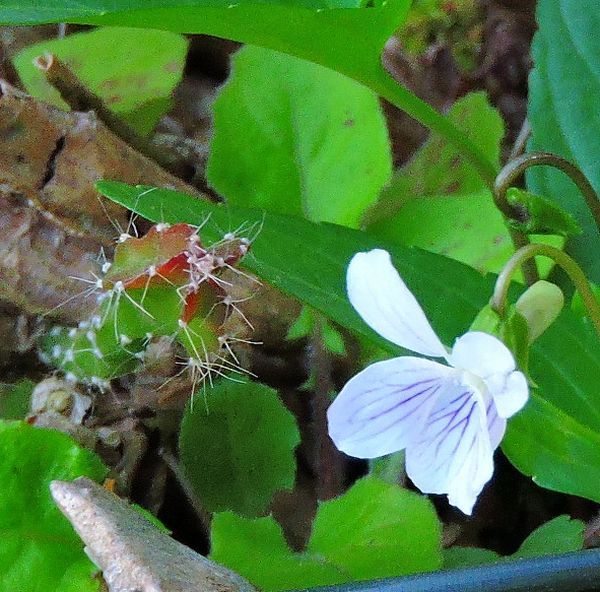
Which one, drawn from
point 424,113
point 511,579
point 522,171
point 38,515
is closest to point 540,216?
point 522,171

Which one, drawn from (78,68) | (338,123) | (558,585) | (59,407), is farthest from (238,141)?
(558,585)

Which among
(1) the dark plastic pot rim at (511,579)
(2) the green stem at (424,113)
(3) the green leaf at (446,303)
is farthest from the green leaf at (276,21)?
(1) the dark plastic pot rim at (511,579)

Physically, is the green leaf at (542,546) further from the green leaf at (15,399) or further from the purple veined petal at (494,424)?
the green leaf at (15,399)

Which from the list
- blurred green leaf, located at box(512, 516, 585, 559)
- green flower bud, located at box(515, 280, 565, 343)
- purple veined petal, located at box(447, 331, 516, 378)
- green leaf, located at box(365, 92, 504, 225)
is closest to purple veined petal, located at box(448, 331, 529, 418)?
purple veined petal, located at box(447, 331, 516, 378)

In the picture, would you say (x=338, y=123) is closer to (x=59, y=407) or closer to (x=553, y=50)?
(x=553, y=50)

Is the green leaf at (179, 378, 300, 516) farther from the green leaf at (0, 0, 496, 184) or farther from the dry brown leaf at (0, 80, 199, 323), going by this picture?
the green leaf at (0, 0, 496, 184)
